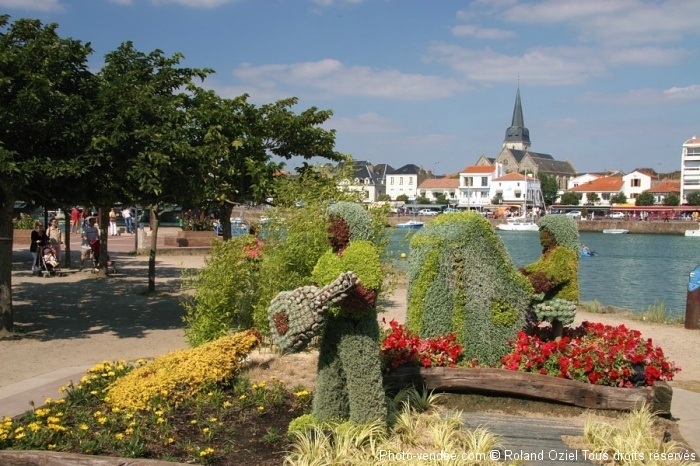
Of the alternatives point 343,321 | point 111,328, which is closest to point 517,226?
point 111,328

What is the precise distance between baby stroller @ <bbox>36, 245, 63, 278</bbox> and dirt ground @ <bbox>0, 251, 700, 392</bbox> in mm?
470

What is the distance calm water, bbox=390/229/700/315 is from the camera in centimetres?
2497

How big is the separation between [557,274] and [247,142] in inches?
348

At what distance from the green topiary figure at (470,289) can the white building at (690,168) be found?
119 meters

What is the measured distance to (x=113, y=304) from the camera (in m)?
15.4

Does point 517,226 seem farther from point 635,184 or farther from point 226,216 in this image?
point 226,216

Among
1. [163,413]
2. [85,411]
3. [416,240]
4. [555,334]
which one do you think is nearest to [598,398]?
[555,334]

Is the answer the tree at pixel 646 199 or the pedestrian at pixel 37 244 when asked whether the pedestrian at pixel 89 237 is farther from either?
the tree at pixel 646 199

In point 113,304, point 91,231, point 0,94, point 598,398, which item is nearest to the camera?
point 598,398

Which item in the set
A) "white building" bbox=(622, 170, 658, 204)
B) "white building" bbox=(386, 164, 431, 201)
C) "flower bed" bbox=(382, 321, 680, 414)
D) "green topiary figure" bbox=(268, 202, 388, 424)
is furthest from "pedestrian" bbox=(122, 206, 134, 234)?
"white building" bbox=(386, 164, 431, 201)

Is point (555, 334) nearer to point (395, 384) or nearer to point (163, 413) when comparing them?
point (395, 384)

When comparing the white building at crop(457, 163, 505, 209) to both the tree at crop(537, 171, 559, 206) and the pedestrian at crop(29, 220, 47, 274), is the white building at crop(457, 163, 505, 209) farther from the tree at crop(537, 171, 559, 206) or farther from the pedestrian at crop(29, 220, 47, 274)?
the pedestrian at crop(29, 220, 47, 274)

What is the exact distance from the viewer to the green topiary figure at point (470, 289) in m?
7.95

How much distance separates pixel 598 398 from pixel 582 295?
19.7 meters
